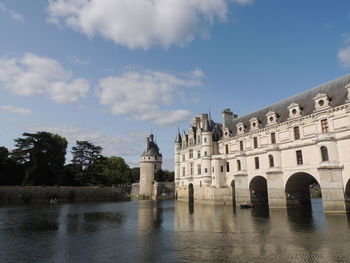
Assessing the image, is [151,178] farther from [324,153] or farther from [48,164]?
[324,153]

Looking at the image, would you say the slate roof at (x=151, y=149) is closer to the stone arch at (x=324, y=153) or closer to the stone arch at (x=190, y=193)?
the stone arch at (x=190, y=193)

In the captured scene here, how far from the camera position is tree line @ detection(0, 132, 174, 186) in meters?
56.8

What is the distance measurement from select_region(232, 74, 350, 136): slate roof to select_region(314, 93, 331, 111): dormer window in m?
0.53

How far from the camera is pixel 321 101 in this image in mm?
29547

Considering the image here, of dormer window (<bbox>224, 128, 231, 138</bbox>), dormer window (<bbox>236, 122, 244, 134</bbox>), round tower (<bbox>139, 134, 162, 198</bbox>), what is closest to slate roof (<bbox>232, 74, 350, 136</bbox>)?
dormer window (<bbox>236, 122, 244, 134</bbox>)

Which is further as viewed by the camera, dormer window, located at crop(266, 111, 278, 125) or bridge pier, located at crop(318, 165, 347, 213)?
dormer window, located at crop(266, 111, 278, 125)

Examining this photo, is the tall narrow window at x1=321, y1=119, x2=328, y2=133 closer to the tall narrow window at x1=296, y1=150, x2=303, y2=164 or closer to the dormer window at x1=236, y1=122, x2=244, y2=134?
the tall narrow window at x1=296, y1=150, x2=303, y2=164

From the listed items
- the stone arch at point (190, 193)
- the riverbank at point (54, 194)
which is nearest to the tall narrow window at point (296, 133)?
the stone arch at point (190, 193)

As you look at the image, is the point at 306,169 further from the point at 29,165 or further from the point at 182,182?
the point at 29,165

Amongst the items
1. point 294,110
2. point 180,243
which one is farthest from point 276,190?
point 180,243

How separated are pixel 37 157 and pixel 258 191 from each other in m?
44.4

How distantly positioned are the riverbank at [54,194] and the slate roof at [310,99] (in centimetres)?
3795

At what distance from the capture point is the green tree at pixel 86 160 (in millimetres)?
67863

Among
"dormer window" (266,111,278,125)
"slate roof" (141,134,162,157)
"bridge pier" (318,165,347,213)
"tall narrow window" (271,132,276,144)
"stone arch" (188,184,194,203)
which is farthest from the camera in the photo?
"slate roof" (141,134,162,157)
